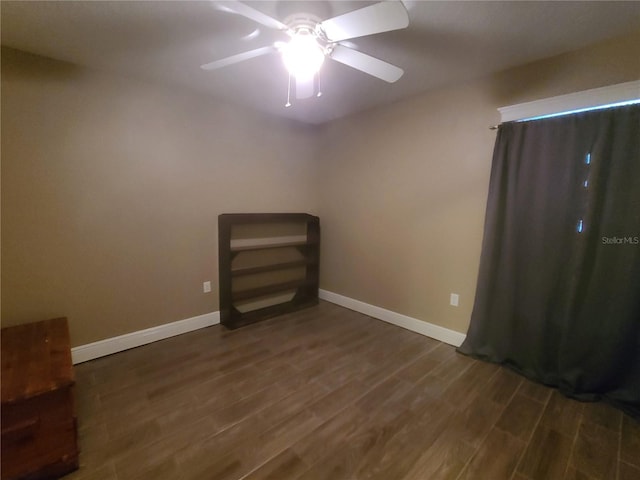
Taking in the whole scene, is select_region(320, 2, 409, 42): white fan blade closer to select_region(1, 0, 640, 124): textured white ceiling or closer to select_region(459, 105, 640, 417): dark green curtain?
select_region(1, 0, 640, 124): textured white ceiling

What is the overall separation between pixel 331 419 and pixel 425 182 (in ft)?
7.06

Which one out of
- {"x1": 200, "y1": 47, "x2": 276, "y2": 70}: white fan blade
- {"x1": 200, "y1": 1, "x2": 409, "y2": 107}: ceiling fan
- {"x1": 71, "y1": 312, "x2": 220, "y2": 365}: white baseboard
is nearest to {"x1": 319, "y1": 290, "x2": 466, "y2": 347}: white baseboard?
{"x1": 71, "y1": 312, "x2": 220, "y2": 365}: white baseboard

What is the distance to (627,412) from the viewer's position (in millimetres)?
1745

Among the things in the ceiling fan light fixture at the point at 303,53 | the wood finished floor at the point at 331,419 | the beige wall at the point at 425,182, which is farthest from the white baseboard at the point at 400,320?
the ceiling fan light fixture at the point at 303,53

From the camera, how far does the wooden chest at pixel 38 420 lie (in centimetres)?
123

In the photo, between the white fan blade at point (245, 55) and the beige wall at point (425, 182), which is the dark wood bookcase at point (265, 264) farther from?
the white fan blade at point (245, 55)

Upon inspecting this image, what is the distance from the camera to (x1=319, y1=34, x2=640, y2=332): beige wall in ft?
6.70

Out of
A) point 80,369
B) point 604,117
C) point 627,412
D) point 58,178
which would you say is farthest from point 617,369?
point 58,178

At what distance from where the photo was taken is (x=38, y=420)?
1.29 m

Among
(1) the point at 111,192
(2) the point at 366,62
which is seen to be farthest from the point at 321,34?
(1) the point at 111,192

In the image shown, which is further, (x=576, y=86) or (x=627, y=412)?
(x=576, y=86)

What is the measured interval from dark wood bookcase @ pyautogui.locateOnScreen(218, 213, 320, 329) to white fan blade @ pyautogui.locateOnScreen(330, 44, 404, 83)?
1828 millimetres

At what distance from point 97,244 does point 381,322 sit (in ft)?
9.03

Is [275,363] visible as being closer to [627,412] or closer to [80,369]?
[80,369]
